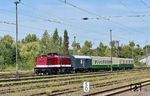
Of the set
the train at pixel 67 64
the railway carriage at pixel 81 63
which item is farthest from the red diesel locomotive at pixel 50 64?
the railway carriage at pixel 81 63

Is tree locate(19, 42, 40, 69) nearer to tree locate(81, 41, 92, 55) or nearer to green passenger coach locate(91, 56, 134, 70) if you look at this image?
green passenger coach locate(91, 56, 134, 70)

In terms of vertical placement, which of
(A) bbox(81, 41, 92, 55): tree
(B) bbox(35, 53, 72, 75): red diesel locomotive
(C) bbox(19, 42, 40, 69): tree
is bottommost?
(B) bbox(35, 53, 72, 75): red diesel locomotive

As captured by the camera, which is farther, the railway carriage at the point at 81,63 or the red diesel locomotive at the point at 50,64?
the railway carriage at the point at 81,63

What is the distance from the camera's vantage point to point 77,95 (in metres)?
22.3

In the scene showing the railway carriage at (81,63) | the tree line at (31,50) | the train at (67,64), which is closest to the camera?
the train at (67,64)

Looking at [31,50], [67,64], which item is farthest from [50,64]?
[31,50]

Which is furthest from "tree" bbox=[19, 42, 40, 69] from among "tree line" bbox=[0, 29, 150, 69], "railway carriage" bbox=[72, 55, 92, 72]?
"railway carriage" bbox=[72, 55, 92, 72]

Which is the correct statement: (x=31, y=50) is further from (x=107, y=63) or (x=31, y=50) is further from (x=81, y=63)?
(x=81, y=63)

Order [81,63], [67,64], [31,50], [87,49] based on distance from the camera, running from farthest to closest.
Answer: [87,49]
[31,50]
[81,63]
[67,64]

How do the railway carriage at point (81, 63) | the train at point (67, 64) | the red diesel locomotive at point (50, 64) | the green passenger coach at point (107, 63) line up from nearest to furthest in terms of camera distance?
1. the red diesel locomotive at point (50, 64)
2. the train at point (67, 64)
3. the railway carriage at point (81, 63)
4. the green passenger coach at point (107, 63)

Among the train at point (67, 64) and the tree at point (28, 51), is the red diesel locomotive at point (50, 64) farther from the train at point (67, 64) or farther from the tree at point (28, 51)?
the tree at point (28, 51)

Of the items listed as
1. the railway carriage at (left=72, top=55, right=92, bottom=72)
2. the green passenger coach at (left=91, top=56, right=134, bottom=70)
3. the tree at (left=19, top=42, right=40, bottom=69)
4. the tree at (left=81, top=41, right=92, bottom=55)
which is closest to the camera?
the railway carriage at (left=72, top=55, right=92, bottom=72)

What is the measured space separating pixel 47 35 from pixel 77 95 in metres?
148

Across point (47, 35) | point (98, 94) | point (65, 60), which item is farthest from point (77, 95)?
point (47, 35)
